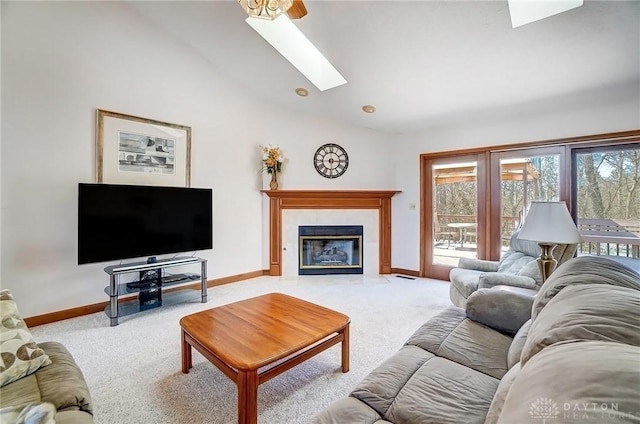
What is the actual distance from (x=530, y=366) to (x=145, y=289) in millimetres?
3432

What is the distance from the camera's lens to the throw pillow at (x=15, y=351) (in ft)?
4.17

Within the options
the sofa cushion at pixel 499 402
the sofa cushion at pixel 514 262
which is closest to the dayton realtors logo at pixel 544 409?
the sofa cushion at pixel 499 402

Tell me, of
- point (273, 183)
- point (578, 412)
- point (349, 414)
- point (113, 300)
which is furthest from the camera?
point (273, 183)

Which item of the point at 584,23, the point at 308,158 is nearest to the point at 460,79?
the point at 584,23

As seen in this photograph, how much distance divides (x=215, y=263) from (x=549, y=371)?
407 centimetres

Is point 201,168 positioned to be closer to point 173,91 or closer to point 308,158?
point 173,91

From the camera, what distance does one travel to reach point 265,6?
1909 millimetres

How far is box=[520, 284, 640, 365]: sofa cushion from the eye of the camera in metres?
0.76

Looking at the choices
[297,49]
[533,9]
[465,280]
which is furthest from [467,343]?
[297,49]

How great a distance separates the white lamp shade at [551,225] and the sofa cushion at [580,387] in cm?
156

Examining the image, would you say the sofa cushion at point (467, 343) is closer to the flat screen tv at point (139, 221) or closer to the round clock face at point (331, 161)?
the flat screen tv at point (139, 221)

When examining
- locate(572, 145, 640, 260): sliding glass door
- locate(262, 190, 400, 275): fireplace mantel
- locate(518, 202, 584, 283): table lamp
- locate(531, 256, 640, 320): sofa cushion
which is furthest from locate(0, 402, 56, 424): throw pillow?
locate(572, 145, 640, 260): sliding glass door

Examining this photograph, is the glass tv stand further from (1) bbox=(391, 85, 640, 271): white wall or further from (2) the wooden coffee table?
(1) bbox=(391, 85, 640, 271): white wall

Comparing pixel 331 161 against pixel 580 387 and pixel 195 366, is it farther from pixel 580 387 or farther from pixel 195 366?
pixel 580 387
